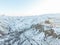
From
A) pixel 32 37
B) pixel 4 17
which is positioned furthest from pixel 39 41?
pixel 4 17

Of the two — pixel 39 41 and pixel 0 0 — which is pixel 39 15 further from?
pixel 0 0

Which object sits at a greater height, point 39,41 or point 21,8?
point 21,8

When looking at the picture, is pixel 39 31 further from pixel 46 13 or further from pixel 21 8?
pixel 21 8

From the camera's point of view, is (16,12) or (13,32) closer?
(13,32)

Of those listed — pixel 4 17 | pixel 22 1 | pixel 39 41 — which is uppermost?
pixel 22 1

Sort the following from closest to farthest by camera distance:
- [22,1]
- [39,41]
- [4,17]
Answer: [39,41], [4,17], [22,1]

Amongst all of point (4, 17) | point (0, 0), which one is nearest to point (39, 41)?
point (4, 17)

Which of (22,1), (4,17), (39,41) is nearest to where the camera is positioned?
(39,41)
